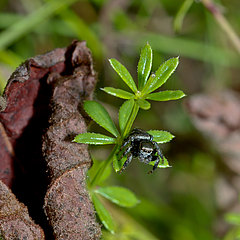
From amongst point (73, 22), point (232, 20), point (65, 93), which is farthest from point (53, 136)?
point (232, 20)

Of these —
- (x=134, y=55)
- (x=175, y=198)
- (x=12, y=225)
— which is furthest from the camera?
(x=134, y=55)

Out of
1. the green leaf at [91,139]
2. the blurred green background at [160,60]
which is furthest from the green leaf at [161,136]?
the blurred green background at [160,60]

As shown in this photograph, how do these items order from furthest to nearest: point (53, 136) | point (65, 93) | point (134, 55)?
point (134, 55) < point (65, 93) < point (53, 136)

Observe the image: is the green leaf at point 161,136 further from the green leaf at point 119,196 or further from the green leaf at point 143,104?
the green leaf at point 119,196

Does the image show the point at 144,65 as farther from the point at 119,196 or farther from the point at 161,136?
the point at 119,196

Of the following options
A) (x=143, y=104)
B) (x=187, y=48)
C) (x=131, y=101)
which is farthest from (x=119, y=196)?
(x=187, y=48)

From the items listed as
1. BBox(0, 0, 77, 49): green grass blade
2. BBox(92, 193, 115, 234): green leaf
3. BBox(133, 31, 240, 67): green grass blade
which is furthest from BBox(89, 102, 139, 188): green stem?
BBox(133, 31, 240, 67): green grass blade

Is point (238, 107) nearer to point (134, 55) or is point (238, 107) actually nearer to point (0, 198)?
point (134, 55)
